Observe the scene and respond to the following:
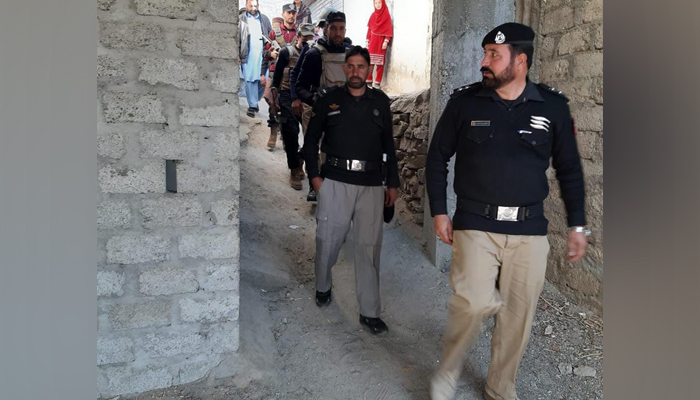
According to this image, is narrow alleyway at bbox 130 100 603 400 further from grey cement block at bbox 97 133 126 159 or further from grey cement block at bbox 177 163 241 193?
grey cement block at bbox 97 133 126 159

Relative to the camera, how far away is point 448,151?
8.85 feet

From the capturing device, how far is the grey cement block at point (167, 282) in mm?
2910

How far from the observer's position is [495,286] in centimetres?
258

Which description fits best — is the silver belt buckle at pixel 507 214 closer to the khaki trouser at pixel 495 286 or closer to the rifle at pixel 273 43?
the khaki trouser at pixel 495 286

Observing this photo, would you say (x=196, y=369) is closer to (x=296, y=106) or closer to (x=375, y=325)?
(x=375, y=325)

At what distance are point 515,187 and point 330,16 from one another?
354 centimetres

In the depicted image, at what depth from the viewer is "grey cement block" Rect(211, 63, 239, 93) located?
2.92m

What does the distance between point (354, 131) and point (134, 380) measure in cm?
213

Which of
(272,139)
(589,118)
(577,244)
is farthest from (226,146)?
(272,139)

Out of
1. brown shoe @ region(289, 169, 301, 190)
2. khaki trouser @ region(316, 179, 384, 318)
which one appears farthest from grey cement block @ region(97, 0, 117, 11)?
brown shoe @ region(289, 169, 301, 190)

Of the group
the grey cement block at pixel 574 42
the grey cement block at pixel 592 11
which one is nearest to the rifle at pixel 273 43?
the grey cement block at pixel 574 42

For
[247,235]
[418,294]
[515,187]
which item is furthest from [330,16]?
[515,187]

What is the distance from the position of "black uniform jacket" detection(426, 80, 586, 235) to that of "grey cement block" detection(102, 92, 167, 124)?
1.67 meters

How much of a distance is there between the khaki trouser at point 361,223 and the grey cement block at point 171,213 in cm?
107
